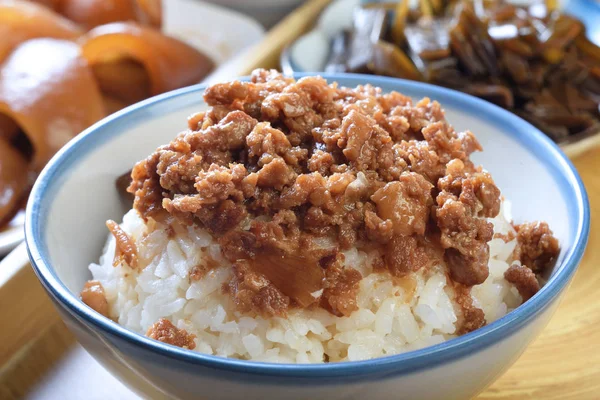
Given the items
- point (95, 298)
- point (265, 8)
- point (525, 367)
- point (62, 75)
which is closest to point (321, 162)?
point (95, 298)

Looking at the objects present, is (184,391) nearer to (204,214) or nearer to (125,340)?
(125,340)

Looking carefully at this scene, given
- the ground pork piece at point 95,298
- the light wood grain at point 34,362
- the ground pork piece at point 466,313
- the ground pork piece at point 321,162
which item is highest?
the ground pork piece at point 321,162

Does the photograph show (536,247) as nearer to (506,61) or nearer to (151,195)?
(151,195)

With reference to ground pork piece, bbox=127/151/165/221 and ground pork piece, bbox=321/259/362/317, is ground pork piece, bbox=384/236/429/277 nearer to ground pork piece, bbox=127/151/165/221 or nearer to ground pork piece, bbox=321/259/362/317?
ground pork piece, bbox=321/259/362/317

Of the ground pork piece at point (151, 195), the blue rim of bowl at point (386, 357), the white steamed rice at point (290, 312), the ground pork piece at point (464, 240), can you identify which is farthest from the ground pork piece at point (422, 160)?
the ground pork piece at point (151, 195)

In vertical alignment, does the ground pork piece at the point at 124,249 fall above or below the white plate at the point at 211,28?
above

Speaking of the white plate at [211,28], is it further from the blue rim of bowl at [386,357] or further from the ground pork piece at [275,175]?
the ground pork piece at [275,175]
